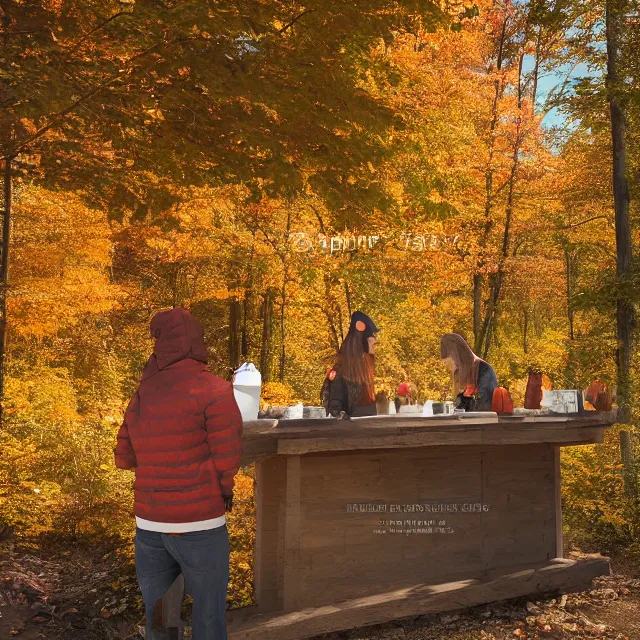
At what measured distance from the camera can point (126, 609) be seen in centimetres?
751

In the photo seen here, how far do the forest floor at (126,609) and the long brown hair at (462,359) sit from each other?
1.99 m

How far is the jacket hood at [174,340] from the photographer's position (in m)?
3.60

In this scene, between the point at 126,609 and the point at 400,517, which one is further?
the point at 126,609

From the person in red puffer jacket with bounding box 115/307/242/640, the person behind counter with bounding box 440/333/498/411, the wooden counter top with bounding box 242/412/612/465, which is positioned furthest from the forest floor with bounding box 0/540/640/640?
the person in red puffer jacket with bounding box 115/307/242/640

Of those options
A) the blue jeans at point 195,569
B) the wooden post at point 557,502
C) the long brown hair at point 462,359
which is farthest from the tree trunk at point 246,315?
the blue jeans at point 195,569

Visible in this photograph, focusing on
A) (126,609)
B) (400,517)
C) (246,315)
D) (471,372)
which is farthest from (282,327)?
(400,517)

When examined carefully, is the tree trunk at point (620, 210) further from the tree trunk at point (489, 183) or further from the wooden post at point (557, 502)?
the tree trunk at point (489, 183)

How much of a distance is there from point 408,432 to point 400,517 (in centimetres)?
83

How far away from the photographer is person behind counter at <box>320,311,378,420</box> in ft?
18.9

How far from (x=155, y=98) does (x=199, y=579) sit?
352 centimetres

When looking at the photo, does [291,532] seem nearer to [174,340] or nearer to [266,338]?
[174,340]

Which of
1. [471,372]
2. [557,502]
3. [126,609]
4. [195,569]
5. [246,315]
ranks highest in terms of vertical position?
[246,315]

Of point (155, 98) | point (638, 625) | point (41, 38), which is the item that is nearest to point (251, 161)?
point (155, 98)

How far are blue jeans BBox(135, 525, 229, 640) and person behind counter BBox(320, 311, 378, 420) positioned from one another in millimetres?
2274
